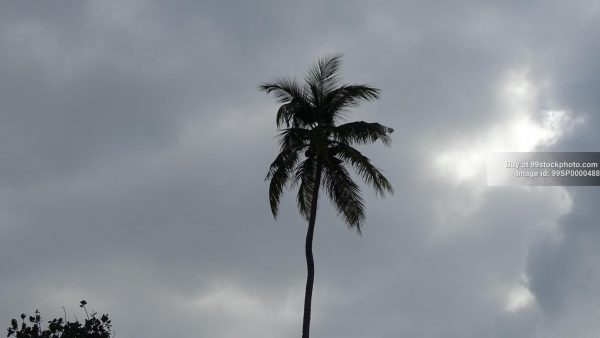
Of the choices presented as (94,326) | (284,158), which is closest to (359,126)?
(284,158)

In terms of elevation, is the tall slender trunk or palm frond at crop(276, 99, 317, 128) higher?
palm frond at crop(276, 99, 317, 128)

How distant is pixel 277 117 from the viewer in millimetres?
32812

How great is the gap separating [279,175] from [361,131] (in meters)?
3.92

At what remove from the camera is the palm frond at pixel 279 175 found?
106 feet

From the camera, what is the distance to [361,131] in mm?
32281

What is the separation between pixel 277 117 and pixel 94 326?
17.8 m

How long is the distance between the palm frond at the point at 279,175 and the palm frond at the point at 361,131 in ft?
7.22

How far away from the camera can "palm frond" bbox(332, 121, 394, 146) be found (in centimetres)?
3231

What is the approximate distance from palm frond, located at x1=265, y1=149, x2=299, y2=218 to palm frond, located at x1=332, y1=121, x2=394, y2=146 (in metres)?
2.20

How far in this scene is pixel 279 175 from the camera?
32.3 m

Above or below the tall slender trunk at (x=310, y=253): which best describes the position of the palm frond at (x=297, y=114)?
above

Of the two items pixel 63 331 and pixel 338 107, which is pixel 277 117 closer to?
pixel 338 107

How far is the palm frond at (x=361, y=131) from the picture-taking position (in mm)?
32312

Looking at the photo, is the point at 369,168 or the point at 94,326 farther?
the point at 94,326
